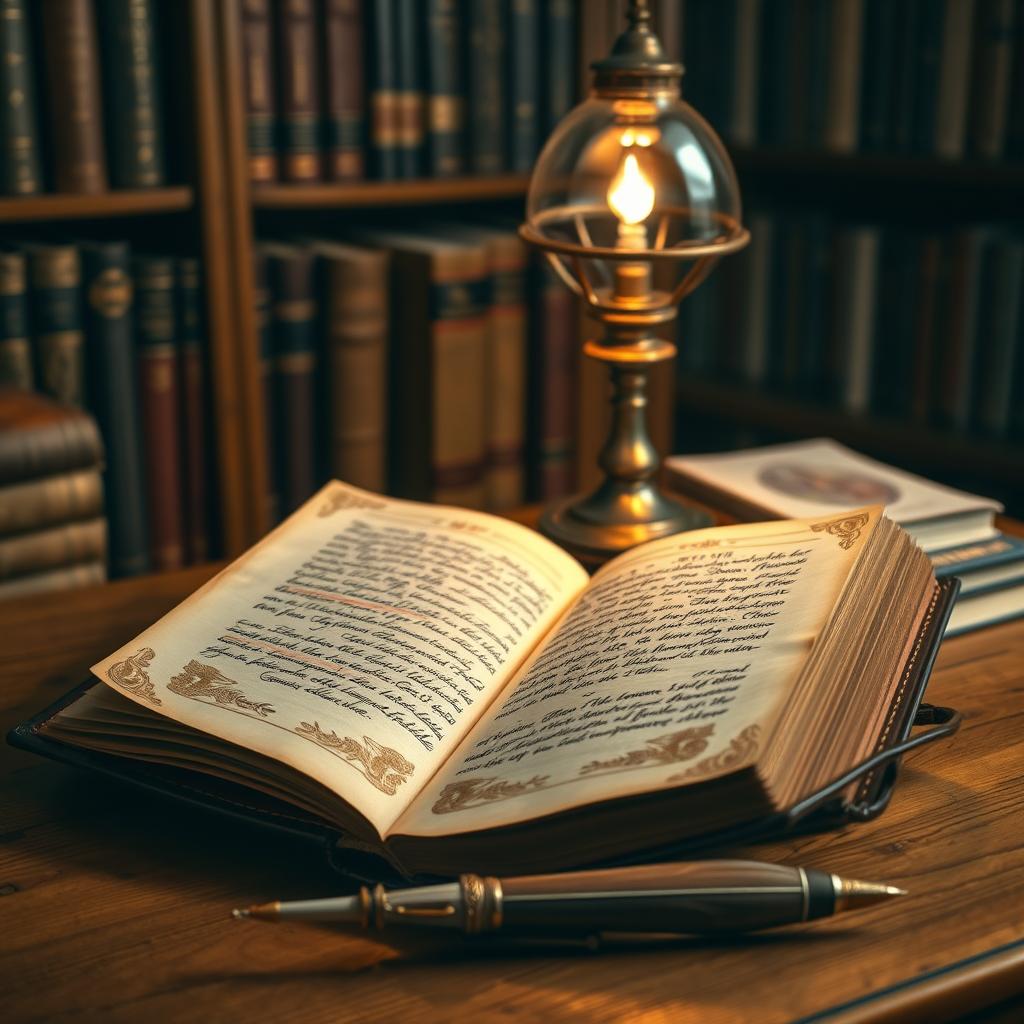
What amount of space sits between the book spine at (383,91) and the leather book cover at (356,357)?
119 millimetres

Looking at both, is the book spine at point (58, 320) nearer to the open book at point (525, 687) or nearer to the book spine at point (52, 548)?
the book spine at point (52, 548)

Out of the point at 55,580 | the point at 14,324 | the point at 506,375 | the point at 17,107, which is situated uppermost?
the point at 17,107

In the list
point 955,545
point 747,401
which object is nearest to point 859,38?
point 747,401

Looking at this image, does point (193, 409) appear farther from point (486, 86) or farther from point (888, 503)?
point (888, 503)

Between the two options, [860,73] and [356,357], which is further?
[860,73]

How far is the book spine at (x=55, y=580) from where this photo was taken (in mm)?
1232

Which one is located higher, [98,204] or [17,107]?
[17,107]

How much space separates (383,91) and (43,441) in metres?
0.64

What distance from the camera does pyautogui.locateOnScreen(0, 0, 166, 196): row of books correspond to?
1.38m

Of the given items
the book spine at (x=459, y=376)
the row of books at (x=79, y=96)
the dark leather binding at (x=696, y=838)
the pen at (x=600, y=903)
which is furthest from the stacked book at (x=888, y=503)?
the row of books at (x=79, y=96)

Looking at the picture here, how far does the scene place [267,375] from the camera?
5.20 ft

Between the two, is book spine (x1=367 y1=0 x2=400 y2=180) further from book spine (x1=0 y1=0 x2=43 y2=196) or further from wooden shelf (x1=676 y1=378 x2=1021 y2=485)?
wooden shelf (x1=676 y1=378 x2=1021 y2=485)

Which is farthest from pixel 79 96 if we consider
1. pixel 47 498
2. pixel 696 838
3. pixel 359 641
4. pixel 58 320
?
pixel 696 838

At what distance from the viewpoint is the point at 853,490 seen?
101cm
